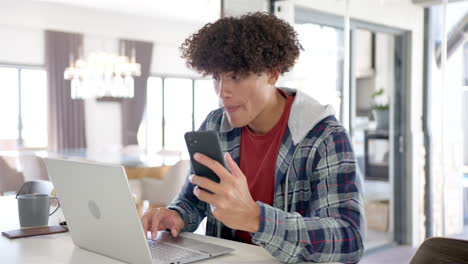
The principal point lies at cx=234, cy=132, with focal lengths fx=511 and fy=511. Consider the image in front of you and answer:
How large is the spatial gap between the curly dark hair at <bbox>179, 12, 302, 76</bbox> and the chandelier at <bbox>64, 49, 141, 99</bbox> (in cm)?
460

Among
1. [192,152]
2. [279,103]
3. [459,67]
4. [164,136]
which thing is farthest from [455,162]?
[164,136]

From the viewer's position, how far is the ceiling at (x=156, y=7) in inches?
232

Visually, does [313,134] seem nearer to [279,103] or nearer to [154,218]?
[279,103]

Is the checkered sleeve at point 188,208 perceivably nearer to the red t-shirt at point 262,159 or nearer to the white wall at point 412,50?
the red t-shirt at point 262,159

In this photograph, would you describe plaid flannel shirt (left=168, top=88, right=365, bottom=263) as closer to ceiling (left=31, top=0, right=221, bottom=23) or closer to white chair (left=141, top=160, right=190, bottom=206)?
white chair (left=141, top=160, right=190, bottom=206)

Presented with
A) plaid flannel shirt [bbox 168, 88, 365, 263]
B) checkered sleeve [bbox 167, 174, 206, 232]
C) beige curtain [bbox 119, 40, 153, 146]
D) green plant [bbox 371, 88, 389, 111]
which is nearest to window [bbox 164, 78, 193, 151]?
beige curtain [bbox 119, 40, 153, 146]

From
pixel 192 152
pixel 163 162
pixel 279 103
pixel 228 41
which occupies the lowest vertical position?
pixel 163 162

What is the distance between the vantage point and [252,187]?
160cm

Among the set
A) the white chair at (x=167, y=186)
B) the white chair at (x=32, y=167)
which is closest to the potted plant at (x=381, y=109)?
the white chair at (x=167, y=186)

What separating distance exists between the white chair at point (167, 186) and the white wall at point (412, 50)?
5.62 ft

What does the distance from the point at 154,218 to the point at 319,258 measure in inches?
20.8

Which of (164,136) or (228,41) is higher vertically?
(228,41)

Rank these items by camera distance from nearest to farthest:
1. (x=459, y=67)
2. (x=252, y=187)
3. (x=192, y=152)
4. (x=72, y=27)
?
(x=192, y=152) < (x=252, y=187) < (x=459, y=67) < (x=72, y=27)

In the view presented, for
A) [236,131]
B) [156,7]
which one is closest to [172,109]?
[156,7]
